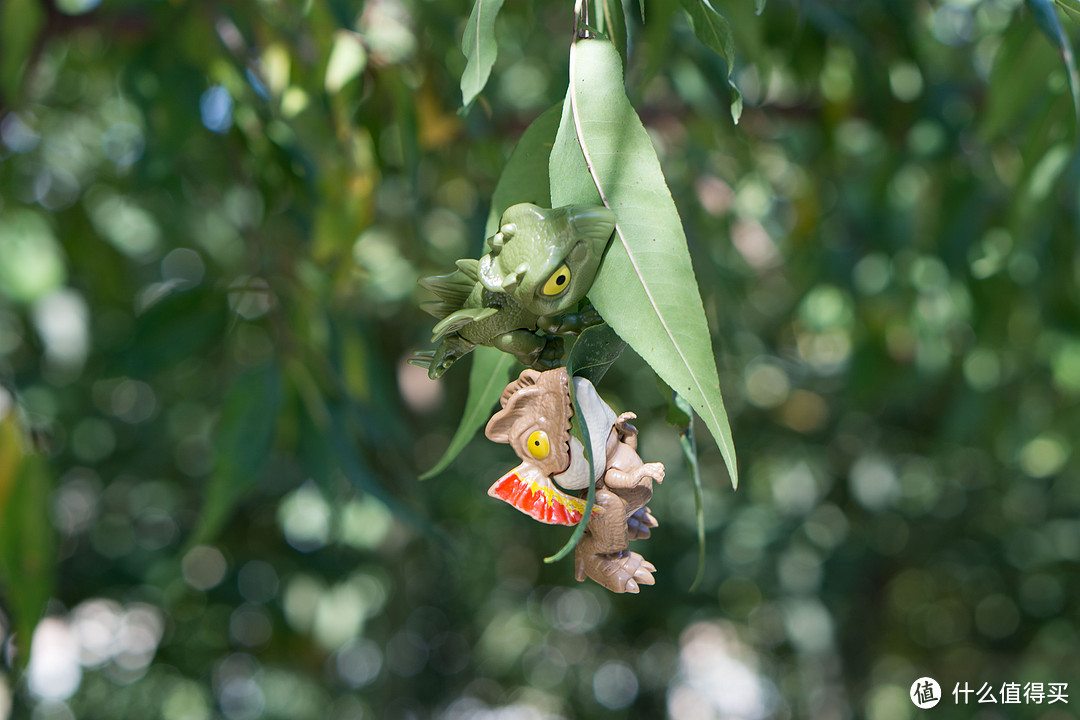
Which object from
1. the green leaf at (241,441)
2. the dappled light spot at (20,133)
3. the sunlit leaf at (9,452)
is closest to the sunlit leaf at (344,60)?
the green leaf at (241,441)

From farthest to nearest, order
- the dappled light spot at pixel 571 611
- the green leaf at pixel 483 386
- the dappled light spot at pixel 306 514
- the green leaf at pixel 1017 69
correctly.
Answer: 1. the dappled light spot at pixel 571 611
2. the dappled light spot at pixel 306 514
3. the green leaf at pixel 1017 69
4. the green leaf at pixel 483 386

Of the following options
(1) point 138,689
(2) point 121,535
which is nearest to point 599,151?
(2) point 121,535

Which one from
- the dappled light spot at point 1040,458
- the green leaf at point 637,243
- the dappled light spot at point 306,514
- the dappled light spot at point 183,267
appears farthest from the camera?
the dappled light spot at point 183,267

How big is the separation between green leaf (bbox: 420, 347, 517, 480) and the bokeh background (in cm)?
10

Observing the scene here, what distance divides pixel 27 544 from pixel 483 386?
70cm

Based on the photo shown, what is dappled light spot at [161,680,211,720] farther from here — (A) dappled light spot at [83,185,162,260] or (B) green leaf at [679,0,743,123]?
(B) green leaf at [679,0,743,123]

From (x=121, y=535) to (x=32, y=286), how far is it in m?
1.35

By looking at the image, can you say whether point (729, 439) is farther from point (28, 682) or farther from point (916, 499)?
point (916, 499)

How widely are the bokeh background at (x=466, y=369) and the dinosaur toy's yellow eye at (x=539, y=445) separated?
0.15 meters

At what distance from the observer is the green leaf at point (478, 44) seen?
1.20 ft

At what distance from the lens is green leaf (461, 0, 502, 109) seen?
37 centimetres

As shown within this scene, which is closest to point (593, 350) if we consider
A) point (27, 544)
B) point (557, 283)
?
point (557, 283)

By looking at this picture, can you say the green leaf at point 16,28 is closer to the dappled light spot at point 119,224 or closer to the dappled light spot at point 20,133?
the dappled light spot at point 20,133

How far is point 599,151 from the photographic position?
323mm
